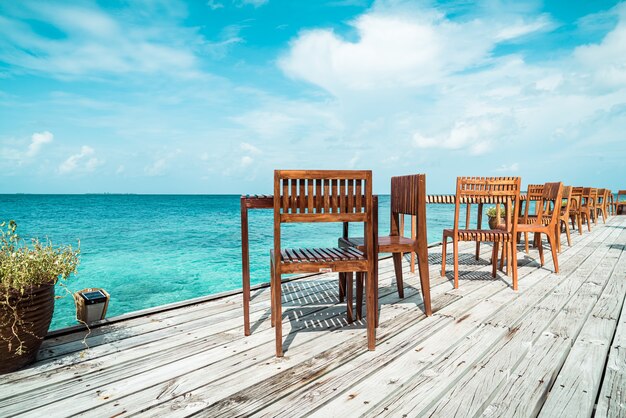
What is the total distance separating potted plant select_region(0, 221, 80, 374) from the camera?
1790 mm

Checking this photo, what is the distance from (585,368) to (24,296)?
3.13m

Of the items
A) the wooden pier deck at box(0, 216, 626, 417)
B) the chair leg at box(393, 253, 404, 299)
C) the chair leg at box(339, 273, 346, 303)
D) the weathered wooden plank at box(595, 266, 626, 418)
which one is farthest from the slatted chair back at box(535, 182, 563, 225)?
the chair leg at box(339, 273, 346, 303)

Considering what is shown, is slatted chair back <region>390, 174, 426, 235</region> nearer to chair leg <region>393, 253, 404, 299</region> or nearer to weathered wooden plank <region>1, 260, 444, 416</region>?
chair leg <region>393, 253, 404, 299</region>

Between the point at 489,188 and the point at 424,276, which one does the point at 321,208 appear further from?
the point at 489,188

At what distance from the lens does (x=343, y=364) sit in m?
1.97

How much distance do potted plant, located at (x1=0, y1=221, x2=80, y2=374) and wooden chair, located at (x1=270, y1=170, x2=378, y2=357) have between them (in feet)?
4.37

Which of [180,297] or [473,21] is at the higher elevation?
[473,21]

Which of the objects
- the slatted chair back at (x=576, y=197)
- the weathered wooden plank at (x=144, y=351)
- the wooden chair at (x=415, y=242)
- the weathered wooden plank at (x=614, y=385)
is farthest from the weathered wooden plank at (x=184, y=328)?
the slatted chair back at (x=576, y=197)

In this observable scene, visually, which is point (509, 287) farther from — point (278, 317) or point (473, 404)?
point (278, 317)

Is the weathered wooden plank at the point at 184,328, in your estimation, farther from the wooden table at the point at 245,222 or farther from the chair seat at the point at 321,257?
the chair seat at the point at 321,257

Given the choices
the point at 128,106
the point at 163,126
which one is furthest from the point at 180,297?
the point at 163,126

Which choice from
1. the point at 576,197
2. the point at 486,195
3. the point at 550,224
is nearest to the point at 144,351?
the point at 486,195

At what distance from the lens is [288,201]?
206 cm

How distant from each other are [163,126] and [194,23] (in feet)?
127
